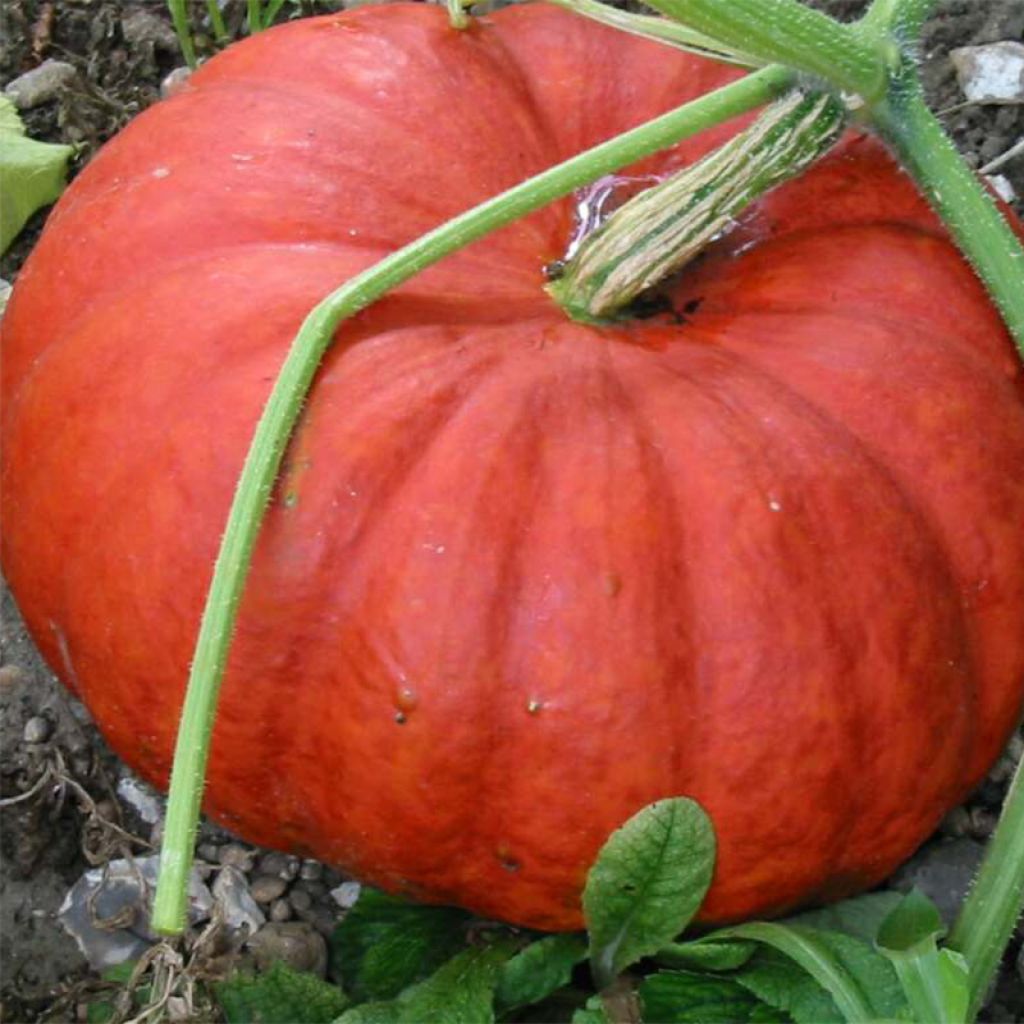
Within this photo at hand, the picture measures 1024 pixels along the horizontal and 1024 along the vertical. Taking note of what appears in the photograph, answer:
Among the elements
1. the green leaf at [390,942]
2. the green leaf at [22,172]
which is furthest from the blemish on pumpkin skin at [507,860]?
the green leaf at [22,172]

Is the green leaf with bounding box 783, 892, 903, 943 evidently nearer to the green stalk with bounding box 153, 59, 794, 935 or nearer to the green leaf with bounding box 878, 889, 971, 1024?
the green leaf with bounding box 878, 889, 971, 1024

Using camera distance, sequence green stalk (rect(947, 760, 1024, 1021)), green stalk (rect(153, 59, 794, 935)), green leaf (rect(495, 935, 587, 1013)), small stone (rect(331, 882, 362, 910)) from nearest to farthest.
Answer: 1. green stalk (rect(153, 59, 794, 935))
2. green stalk (rect(947, 760, 1024, 1021))
3. green leaf (rect(495, 935, 587, 1013))
4. small stone (rect(331, 882, 362, 910))

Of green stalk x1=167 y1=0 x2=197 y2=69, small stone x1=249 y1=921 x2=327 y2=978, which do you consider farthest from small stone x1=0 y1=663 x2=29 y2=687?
green stalk x1=167 y1=0 x2=197 y2=69

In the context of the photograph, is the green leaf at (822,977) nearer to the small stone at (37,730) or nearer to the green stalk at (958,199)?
the green stalk at (958,199)

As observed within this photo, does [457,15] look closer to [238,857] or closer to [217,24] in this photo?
[217,24]

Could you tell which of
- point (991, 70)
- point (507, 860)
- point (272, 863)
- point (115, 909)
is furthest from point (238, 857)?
point (991, 70)

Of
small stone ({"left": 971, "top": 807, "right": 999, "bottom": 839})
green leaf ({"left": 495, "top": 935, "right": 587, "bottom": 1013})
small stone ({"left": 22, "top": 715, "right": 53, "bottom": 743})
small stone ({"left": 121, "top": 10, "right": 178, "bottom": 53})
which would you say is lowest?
small stone ({"left": 22, "top": 715, "right": 53, "bottom": 743})
